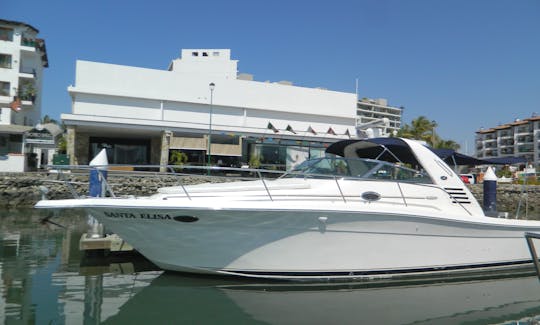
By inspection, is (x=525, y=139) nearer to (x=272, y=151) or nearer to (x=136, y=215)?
(x=272, y=151)

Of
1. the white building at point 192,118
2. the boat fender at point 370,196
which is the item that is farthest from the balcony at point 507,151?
the boat fender at point 370,196

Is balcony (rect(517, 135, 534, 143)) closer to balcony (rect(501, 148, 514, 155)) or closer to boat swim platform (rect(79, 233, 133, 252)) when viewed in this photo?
balcony (rect(501, 148, 514, 155))

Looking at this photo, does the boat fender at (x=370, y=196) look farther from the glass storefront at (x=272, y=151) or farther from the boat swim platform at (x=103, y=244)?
the glass storefront at (x=272, y=151)

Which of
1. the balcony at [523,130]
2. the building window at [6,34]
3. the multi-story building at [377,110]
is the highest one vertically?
the multi-story building at [377,110]

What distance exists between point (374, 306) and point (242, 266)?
74.5 inches

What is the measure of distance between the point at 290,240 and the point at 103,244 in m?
3.78

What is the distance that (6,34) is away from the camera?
102ft

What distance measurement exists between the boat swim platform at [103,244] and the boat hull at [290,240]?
5.65 feet

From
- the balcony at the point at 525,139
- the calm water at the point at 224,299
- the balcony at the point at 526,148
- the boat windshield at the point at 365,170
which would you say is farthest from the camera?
the balcony at the point at 525,139

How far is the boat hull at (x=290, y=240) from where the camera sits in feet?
17.5

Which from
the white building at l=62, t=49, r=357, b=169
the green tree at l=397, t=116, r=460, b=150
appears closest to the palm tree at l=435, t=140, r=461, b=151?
the green tree at l=397, t=116, r=460, b=150

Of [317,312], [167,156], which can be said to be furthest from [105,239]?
[167,156]

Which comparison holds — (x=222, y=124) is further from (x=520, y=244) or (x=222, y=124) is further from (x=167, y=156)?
(x=520, y=244)

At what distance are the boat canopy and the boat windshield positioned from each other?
14.8 inches
